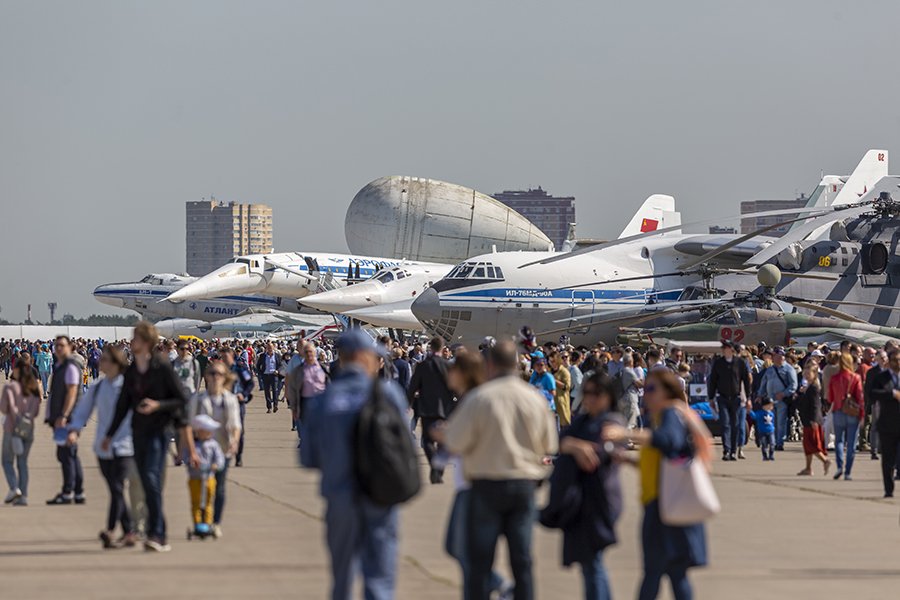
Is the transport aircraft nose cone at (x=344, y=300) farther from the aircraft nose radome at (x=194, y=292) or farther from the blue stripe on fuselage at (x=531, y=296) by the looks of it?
the aircraft nose radome at (x=194, y=292)

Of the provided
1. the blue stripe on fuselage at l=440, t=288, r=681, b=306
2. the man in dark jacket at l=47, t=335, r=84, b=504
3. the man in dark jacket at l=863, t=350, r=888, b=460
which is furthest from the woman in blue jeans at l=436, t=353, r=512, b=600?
the blue stripe on fuselage at l=440, t=288, r=681, b=306

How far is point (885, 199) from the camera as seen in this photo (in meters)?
32.0

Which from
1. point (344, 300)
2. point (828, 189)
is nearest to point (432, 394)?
point (344, 300)

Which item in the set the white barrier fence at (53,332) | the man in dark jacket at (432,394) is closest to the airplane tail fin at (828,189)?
the man in dark jacket at (432,394)

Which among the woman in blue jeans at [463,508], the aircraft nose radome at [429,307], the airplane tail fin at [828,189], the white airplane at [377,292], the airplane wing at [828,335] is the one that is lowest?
the woman in blue jeans at [463,508]

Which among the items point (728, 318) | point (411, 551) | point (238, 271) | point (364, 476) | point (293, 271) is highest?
point (238, 271)

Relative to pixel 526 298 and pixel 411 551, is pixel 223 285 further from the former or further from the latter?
pixel 411 551

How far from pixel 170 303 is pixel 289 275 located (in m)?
17.1

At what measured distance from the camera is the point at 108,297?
83.1 m

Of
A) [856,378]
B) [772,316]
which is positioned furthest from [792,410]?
[772,316]

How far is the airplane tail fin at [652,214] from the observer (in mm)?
60656

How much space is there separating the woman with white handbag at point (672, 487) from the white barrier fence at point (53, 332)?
97486 mm

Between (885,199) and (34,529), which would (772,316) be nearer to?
(885,199)

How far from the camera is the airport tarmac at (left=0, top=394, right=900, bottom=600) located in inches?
337
